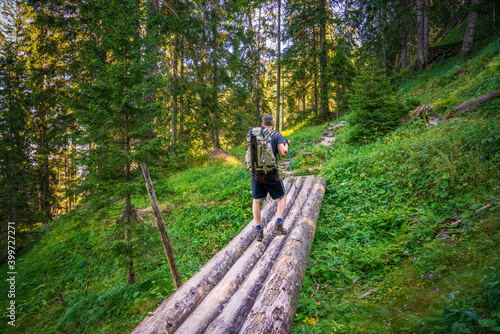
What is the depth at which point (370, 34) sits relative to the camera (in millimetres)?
20797

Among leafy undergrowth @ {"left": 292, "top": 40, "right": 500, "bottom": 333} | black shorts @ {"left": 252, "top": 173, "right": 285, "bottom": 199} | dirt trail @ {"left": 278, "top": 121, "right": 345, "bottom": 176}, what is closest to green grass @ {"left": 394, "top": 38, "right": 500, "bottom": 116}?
leafy undergrowth @ {"left": 292, "top": 40, "right": 500, "bottom": 333}

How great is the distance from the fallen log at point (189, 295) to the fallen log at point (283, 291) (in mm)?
958

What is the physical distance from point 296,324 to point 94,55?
666 cm

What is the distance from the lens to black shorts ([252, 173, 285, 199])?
4.34 meters

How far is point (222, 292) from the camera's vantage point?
3.00 metres

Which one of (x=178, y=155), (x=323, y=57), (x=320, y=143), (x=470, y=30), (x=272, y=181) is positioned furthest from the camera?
(x=323, y=57)

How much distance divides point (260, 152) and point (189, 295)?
2.76m

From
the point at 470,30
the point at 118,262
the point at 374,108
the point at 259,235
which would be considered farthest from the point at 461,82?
the point at 118,262

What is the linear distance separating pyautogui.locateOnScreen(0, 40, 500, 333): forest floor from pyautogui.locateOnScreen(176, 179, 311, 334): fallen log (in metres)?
1.02

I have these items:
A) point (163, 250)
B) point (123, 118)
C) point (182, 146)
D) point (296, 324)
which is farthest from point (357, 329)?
point (123, 118)

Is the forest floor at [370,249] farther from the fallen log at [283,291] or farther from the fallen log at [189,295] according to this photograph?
the fallen log at [189,295]

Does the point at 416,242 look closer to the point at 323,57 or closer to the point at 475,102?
the point at 475,102

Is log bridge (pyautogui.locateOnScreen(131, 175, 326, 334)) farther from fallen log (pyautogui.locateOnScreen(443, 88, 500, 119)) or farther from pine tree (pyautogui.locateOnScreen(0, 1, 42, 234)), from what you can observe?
pine tree (pyautogui.locateOnScreen(0, 1, 42, 234))

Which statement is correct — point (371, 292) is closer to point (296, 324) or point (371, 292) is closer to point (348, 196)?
point (296, 324)
